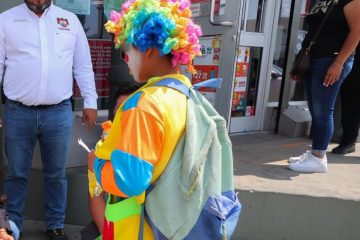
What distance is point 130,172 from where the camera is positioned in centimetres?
135

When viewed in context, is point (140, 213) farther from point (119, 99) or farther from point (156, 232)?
point (119, 99)

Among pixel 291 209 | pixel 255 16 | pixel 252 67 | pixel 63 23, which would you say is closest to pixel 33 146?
pixel 63 23

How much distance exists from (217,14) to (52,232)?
250 centimetres

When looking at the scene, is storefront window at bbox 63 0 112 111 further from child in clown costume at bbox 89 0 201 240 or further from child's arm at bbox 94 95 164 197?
child's arm at bbox 94 95 164 197

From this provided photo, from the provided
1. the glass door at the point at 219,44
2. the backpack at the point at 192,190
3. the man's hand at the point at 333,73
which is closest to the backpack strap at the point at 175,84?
the backpack at the point at 192,190

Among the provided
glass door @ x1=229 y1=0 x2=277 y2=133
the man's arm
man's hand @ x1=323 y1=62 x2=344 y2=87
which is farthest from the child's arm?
glass door @ x1=229 y1=0 x2=277 y2=133

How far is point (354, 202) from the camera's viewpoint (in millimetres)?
3020

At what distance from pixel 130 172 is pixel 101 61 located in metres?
2.61

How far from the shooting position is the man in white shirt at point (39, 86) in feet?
8.86

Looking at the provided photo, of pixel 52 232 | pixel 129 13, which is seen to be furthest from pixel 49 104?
pixel 129 13

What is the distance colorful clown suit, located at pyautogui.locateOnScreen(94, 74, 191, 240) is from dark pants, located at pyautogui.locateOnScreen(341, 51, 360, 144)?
318 centimetres

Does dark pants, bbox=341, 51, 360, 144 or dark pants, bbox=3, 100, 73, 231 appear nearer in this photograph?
dark pants, bbox=3, 100, 73, 231

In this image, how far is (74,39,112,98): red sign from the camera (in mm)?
3760

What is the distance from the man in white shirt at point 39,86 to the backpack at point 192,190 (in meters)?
1.50
